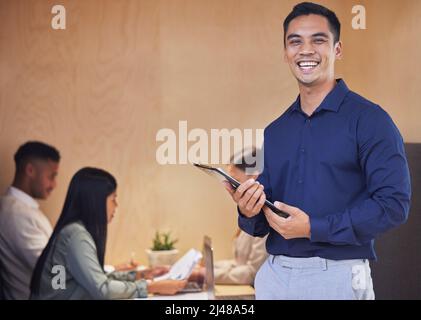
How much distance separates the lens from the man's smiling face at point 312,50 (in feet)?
8.16

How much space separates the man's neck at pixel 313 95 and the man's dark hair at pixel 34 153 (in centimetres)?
174

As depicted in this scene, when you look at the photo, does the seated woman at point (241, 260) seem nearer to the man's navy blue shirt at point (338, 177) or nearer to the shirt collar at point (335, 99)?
the man's navy blue shirt at point (338, 177)

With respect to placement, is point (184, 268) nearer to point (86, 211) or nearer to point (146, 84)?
point (86, 211)

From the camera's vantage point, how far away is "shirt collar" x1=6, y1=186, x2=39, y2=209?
3.48 metres

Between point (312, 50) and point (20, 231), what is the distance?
190 cm

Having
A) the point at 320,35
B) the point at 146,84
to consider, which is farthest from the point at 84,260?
the point at 320,35

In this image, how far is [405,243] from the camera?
3018 mm

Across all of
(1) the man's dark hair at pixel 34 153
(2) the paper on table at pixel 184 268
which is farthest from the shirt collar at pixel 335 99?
(1) the man's dark hair at pixel 34 153

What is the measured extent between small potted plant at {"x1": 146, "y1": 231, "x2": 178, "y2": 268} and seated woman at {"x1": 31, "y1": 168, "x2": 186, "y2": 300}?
29 cm

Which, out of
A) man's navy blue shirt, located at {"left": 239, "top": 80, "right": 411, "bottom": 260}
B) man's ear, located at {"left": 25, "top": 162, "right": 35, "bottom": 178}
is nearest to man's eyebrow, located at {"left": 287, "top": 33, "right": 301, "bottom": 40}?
man's navy blue shirt, located at {"left": 239, "top": 80, "right": 411, "bottom": 260}

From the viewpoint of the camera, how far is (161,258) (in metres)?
3.75

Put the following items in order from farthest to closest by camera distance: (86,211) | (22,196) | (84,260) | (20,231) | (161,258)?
(161,258)
(22,196)
(20,231)
(86,211)
(84,260)

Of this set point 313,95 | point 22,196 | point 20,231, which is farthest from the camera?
point 22,196
